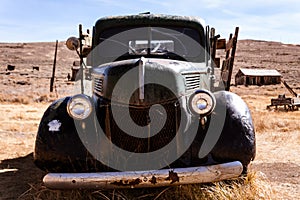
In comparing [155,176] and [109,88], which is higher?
[109,88]

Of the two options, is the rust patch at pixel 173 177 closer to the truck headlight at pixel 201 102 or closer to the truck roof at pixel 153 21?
the truck headlight at pixel 201 102

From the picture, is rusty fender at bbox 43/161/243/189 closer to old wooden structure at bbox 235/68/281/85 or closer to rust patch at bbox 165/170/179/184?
rust patch at bbox 165/170/179/184

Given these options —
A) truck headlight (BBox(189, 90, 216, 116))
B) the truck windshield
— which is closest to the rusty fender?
truck headlight (BBox(189, 90, 216, 116))

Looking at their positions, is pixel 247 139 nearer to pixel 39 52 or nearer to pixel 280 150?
pixel 280 150

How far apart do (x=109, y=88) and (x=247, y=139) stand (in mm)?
1504

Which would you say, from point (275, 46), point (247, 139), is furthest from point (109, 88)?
point (275, 46)

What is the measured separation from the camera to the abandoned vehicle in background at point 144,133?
350cm

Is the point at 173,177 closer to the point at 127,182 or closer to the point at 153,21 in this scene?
the point at 127,182

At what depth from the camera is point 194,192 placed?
12.8 feet

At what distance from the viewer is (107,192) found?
4.01 metres

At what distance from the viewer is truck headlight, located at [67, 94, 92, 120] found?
12.0 ft

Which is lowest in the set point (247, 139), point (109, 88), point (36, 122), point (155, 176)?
point (36, 122)

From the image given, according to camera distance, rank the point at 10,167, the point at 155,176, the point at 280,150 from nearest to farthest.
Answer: the point at 155,176 → the point at 10,167 → the point at 280,150

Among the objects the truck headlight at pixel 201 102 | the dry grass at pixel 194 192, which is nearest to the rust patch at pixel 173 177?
the dry grass at pixel 194 192
